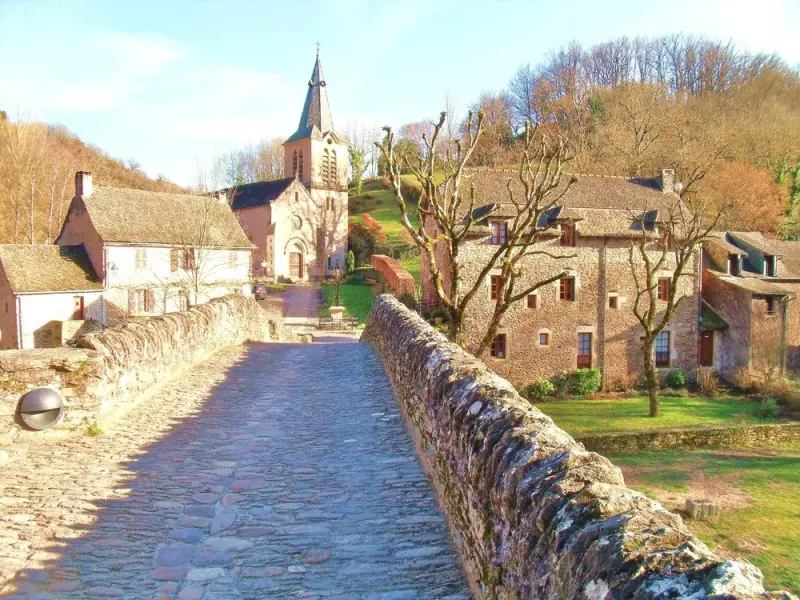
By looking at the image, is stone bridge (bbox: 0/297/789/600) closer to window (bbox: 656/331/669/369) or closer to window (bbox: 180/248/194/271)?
window (bbox: 656/331/669/369)

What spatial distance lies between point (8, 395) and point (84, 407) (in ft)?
2.93

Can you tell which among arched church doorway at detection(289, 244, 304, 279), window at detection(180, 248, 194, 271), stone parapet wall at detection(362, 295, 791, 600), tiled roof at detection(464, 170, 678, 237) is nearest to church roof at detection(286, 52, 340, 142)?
arched church doorway at detection(289, 244, 304, 279)

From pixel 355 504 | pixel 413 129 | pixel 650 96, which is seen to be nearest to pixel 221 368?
pixel 355 504

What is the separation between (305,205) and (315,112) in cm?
954

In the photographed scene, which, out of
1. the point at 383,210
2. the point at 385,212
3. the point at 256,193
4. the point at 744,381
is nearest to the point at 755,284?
the point at 744,381

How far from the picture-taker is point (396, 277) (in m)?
41.7

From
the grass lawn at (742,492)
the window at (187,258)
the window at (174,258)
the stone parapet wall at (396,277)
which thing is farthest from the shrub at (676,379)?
the window at (174,258)

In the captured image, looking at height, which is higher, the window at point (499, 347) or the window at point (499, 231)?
the window at point (499, 231)

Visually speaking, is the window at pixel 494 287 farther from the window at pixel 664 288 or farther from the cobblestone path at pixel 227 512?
the cobblestone path at pixel 227 512

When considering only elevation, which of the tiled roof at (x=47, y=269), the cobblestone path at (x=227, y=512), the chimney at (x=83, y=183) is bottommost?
the cobblestone path at (x=227, y=512)

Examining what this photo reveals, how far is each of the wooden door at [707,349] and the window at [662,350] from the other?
228 centimetres

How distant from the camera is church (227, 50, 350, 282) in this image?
5747cm

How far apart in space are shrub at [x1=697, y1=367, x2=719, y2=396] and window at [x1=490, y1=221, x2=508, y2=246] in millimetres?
13965

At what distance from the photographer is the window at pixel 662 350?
118 ft
